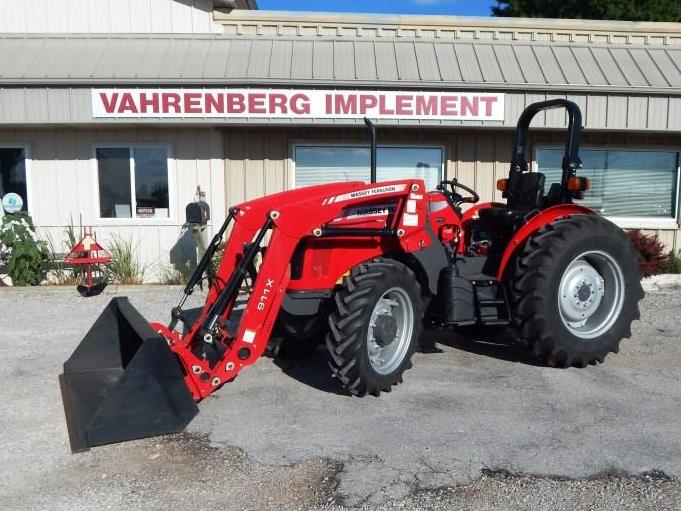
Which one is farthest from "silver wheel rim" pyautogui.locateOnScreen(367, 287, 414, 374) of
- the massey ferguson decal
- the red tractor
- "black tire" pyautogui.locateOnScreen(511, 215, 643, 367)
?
"black tire" pyautogui.locateOnScreen(511, 215, 643, 367)

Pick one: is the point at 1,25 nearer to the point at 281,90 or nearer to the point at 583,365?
the point at 281,90

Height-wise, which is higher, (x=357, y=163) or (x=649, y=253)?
(x=357, y=163)

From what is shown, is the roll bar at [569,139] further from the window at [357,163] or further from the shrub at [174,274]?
the shrub at [174,274]

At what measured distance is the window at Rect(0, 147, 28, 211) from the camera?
9117 millimetres

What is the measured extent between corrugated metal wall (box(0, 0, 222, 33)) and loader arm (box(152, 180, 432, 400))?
6.08m

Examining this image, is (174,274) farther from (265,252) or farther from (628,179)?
(628,179)

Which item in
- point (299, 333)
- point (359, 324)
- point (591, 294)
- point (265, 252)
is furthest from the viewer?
point (591, 294)

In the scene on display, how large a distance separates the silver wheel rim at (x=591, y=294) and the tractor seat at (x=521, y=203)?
0.59m

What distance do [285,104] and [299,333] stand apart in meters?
4.28

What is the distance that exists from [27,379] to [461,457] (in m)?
3.44

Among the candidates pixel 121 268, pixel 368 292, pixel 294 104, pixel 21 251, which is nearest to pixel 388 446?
pixel 368 292

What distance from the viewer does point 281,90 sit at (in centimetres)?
814

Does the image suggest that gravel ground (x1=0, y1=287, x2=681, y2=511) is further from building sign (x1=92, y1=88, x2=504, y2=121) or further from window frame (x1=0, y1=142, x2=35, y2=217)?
window frame (x1=0, y1=142, x2=35, y2=217)

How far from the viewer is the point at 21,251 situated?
328 inches
